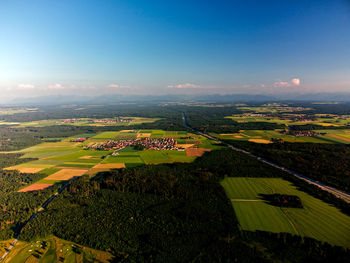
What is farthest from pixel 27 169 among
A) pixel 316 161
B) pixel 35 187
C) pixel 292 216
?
pixel 316 161

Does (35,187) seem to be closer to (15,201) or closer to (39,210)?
(15,201)

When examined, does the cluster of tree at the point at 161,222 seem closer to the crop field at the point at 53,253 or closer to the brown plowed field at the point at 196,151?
the crop field at the point at 53,253

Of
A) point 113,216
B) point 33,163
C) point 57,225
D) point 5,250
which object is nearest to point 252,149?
point 113,216

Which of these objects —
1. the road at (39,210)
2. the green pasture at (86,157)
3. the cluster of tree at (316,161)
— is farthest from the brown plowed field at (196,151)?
the road at (39,210)

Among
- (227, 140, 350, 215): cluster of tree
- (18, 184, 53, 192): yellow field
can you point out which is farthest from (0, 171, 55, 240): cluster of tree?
(227, 140, 350, 215): cluster of tree

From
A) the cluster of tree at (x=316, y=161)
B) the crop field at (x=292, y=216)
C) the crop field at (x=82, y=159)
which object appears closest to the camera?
the crop field at (x=292, y=216)

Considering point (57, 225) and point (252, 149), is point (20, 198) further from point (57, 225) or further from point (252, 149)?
point (252, 149)

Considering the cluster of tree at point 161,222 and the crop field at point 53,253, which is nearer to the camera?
the cluster of tree at point 161,222
